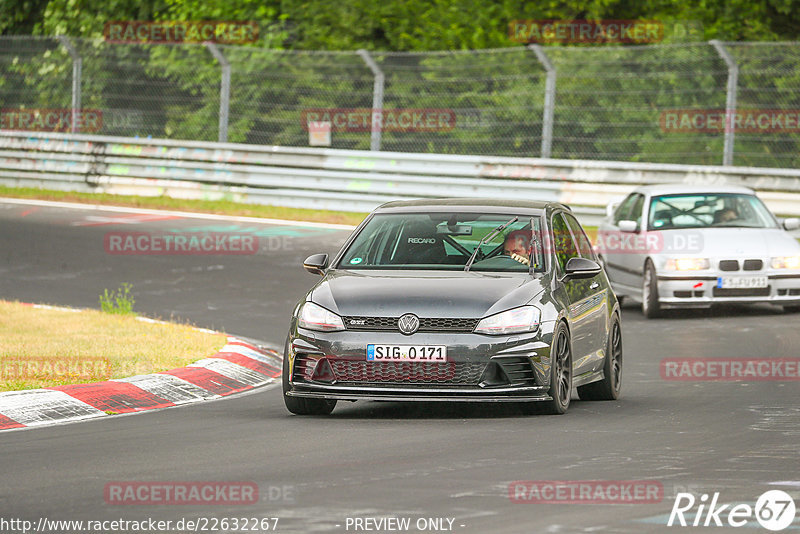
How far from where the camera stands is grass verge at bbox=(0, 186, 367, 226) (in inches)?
1016

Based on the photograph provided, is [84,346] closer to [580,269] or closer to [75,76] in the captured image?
[580,269]

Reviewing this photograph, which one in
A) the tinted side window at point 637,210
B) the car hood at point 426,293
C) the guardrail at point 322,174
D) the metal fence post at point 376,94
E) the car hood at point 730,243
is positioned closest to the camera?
the car hood at point 426,293

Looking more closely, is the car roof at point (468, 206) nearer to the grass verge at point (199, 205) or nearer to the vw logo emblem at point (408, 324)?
the vw logo emblem at point (408, 324)

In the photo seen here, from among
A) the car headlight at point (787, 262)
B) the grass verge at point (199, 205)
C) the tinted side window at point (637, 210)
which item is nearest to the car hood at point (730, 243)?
the car headlight at point (787, 262)

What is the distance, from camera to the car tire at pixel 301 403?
984cm

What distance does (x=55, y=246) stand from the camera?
21.4m

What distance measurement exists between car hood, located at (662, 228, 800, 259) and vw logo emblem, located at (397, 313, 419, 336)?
7914 millimetres

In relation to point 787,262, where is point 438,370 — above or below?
below

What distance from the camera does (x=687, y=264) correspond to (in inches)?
659

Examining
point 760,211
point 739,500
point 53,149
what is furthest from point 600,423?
point 53,149

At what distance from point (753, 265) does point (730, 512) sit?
34.1 ft

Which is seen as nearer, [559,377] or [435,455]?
[435,455]

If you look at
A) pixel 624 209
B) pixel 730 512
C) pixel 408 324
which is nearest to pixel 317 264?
pixel 408 324

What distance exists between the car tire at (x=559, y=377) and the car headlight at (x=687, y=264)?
688 centimetres
